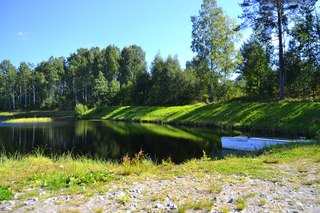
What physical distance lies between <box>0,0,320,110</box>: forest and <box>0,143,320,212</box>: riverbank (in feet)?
96.6

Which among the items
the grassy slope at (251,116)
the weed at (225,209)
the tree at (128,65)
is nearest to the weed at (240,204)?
the weed at (225,209)

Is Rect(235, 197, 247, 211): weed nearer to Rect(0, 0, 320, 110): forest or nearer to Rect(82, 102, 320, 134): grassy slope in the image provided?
Rect(82, 102, 320, 134): grassy slope

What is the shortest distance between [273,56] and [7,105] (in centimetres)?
10704

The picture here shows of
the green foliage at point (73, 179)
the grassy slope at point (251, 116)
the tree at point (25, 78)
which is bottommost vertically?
the green foliage at point (73, 179)

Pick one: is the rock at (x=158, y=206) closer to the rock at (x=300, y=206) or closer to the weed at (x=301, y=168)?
the rock at (x=300, y=206)

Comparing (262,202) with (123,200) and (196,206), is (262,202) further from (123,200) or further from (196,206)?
(123,200)

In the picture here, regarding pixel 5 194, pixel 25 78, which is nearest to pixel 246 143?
pixel 5 194

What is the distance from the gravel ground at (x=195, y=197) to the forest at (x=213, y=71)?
30.6 metres

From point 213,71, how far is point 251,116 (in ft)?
65.8

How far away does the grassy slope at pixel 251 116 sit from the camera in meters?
29.1

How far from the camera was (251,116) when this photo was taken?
35.2 meters

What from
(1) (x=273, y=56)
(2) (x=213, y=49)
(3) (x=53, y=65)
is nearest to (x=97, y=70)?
(3) (x=53, y=65)

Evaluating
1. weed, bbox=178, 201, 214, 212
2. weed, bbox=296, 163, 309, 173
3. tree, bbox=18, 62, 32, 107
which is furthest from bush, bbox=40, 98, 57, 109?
weed, bbox=178, 201, 214, 212

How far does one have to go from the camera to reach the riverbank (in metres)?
6.83
